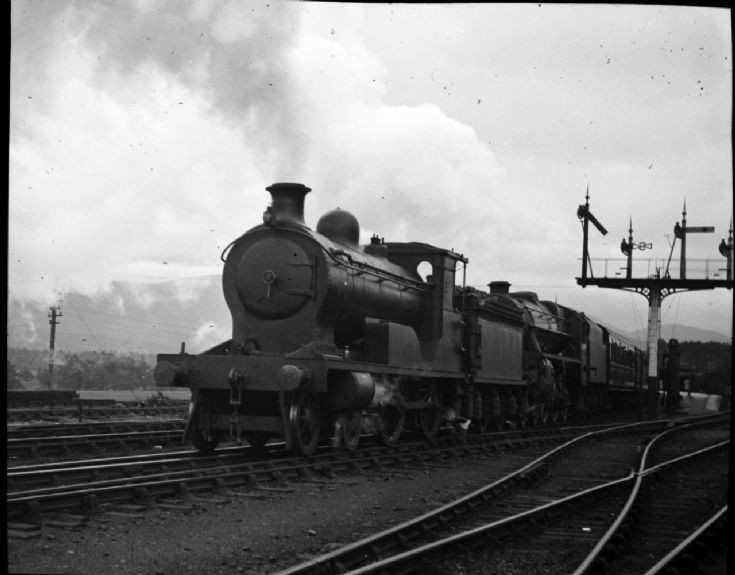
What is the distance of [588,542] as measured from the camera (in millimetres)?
7332

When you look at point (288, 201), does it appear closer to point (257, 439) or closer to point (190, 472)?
point (257, 439)

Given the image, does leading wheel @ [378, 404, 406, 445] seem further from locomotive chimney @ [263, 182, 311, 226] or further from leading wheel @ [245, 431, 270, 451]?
locomotive chimney @ [263, 182, 311, 226]

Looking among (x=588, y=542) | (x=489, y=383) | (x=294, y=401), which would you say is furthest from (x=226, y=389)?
(x=489, y=383)

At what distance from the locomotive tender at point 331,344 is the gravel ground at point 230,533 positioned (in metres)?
1.88

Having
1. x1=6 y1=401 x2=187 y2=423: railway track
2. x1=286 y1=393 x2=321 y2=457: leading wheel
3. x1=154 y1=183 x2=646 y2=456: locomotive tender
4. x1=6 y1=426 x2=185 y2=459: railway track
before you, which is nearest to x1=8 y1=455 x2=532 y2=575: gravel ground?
x1=286 y1=393 x2=321 y2=457: leading wheel

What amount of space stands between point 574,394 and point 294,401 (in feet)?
60.9

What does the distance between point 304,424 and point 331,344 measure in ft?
4.23

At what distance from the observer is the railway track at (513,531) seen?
6184 mm

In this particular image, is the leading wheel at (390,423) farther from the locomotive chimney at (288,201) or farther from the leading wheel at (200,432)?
the locomotive chimney at (288,201)

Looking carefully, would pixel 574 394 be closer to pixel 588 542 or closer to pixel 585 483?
pixel 585 483

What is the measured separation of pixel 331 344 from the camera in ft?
40.6

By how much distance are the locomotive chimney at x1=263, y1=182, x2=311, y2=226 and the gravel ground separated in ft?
13.7

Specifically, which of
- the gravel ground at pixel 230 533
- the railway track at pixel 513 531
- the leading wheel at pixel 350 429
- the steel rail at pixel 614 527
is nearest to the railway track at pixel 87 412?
the leading wheel at pixel 350 429

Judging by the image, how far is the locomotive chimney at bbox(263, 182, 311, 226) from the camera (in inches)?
489
